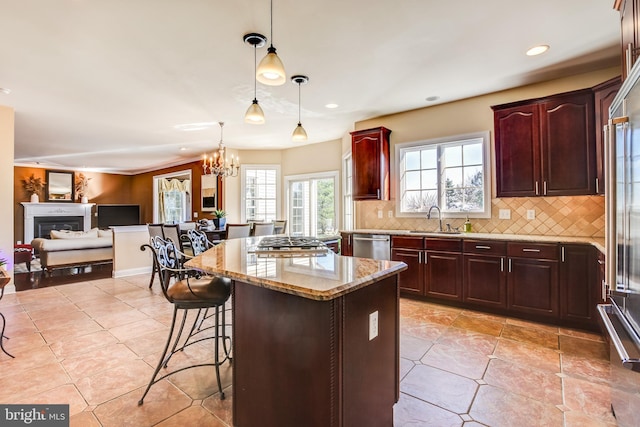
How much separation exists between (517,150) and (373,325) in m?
3.05

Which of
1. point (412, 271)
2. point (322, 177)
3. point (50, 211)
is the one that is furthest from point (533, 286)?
point (50, 211)

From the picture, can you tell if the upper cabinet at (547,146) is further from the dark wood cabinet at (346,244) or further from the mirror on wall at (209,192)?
the mirror on wall at (209,192)

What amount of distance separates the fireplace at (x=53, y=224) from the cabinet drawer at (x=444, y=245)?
10.1m

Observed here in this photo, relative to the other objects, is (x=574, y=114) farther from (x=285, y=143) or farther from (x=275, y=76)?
(x=285, y=143)

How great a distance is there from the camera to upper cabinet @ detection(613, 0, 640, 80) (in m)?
→ 1.64

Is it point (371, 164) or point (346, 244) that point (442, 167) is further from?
point (346, 244)

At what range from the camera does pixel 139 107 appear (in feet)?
13.9

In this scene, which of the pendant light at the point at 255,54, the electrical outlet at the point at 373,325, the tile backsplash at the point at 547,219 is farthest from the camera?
the tile backsplash at the point at 547,219

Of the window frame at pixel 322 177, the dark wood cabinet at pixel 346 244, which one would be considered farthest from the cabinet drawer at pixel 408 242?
the window frame at pixel 322 177

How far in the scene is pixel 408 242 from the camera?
3867 mm

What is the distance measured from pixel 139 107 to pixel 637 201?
506cm

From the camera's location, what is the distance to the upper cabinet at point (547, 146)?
3.04 metres

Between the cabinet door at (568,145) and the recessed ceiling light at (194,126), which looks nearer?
the cabinet door at (568,145)

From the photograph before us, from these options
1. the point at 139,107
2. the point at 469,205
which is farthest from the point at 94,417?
the point at 469,205
